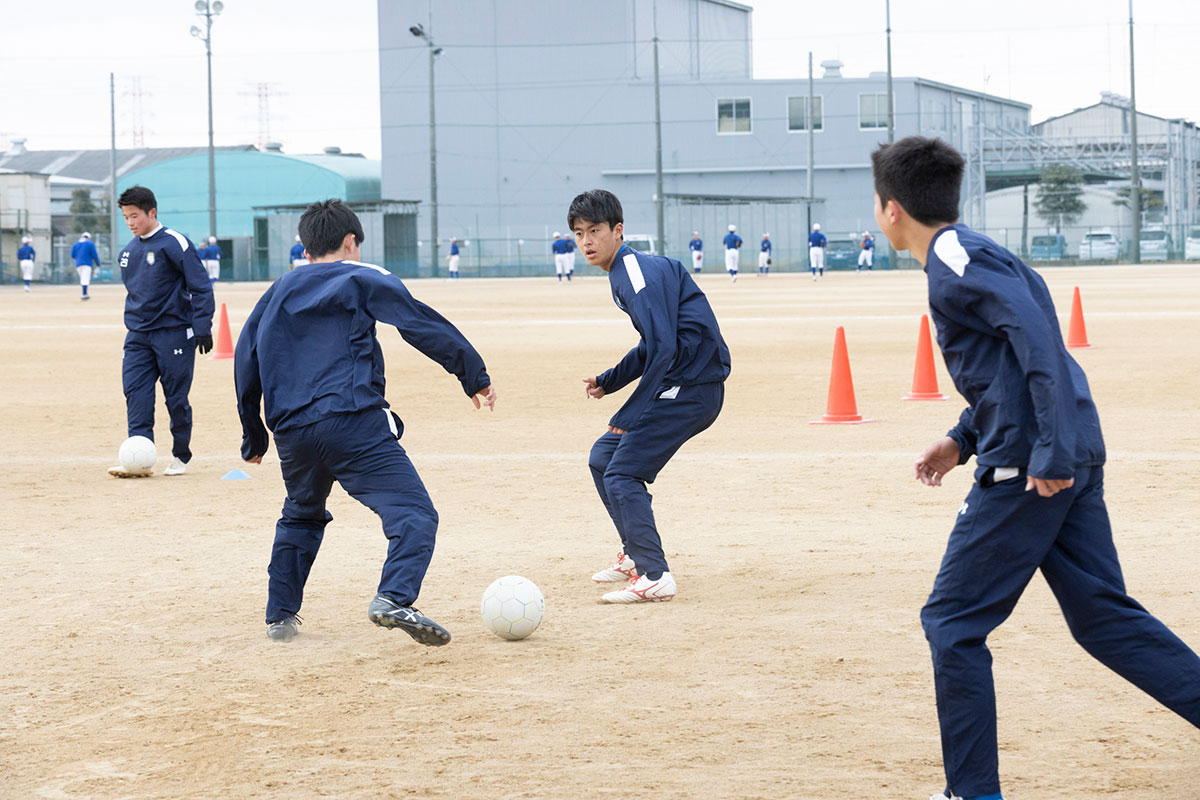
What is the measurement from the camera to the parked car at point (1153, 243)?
202 ft

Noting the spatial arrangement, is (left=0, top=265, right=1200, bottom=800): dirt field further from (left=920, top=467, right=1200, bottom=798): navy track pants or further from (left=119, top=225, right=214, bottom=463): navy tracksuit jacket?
(left=119, top=225, right=214, bottom=463): navy tracksuit jacket

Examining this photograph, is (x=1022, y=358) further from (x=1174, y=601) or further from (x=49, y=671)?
(x=49, y=671)

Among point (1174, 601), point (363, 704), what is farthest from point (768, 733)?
point (1174, 601)

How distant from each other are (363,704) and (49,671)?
136 centimetres

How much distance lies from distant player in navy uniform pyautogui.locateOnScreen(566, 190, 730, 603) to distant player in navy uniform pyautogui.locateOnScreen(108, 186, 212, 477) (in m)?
4.79

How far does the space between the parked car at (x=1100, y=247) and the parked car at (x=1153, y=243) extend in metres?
1.05

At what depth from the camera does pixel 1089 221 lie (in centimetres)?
6831

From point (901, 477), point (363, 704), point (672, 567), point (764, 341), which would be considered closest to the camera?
point (363, 704)

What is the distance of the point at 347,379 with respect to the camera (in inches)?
213

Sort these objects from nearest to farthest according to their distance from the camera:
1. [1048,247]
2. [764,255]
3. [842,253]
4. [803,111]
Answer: [764,255] → [1048,247] → [842,253] → [803,111]

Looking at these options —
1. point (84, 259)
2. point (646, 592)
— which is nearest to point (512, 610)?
point (646, 592)

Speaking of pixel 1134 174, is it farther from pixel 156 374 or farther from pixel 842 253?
pixel 156 374

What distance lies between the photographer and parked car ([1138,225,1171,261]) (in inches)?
2420

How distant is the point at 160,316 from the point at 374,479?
5.34 m
